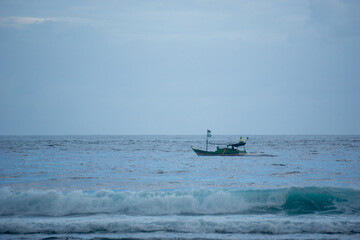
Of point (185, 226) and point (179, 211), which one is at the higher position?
point (185, 226)

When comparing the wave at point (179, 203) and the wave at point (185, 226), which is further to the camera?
the wave at point (179, 203)

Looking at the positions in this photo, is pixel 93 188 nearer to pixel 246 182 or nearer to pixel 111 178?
pixel 111 178

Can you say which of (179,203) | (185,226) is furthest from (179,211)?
(185,226)

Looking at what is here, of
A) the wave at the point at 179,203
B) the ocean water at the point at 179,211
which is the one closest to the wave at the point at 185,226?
the ocean water at the point at 179,211

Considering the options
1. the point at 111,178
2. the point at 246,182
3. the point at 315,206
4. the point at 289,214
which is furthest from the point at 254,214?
the point at 111,178

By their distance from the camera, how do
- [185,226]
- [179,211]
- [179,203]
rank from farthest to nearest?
[179,203] < [179,211] < [185,226]

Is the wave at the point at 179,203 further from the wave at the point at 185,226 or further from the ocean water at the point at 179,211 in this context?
the wave at the point at 185,226

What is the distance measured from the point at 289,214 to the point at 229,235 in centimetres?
422

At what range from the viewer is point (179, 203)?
44.8 feet

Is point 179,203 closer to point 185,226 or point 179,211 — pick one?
point 179,211

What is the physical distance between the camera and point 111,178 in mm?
22453

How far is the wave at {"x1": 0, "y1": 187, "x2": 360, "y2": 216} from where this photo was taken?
A: 518 inches

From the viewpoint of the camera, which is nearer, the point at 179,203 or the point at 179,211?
the point at 179,211

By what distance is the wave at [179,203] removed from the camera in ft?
43.1
